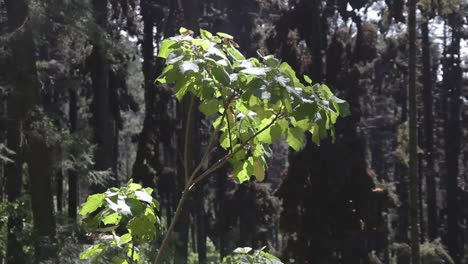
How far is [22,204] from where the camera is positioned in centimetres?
1253

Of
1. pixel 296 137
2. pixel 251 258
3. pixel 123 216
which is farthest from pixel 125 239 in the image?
pixel 296 137

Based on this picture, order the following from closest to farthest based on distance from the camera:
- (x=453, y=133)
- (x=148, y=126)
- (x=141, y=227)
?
(x=141, y=227)
(x=148, y=126)
(x=453, y=133)

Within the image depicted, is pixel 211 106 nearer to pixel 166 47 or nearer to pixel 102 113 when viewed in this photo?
pixel 166 47

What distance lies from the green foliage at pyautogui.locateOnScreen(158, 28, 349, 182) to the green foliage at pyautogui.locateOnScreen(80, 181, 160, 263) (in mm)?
444

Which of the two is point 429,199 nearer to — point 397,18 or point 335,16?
point 335,16

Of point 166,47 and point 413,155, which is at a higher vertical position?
point 166,47

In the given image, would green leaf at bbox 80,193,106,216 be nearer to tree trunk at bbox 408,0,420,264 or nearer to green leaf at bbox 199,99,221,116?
green leaf at bbox 199,99,221,116

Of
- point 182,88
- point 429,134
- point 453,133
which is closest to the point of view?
point 182,88

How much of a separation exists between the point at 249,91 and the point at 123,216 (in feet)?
2.59

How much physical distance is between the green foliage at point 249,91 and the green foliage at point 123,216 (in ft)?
1.46

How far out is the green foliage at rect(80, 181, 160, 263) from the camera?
2691 millimetres

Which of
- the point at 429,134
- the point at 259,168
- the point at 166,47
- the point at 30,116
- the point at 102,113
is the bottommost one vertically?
the point at 259,168

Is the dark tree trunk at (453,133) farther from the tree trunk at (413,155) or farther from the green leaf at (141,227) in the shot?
the green leaf at (141,227)

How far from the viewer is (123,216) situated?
2.77 m
